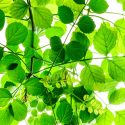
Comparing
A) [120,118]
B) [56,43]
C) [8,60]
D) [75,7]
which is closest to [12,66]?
[8,60]

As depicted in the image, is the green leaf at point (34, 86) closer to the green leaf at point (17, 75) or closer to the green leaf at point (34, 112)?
the green leaf at point (17, 75)

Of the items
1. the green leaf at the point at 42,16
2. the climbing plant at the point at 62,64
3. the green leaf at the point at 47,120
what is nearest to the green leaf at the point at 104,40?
the climbing plant at the point at 62,64

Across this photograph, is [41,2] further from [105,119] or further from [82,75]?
[105,119]

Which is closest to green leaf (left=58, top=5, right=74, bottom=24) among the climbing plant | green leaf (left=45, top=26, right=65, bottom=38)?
the climbing plant

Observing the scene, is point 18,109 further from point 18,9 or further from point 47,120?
point 18,9

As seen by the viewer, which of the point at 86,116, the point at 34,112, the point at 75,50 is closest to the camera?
the point at 75,50

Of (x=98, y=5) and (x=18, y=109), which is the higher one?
(x=98, y=5)

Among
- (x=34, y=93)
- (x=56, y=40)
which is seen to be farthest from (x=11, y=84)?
(x=56, y=40)
